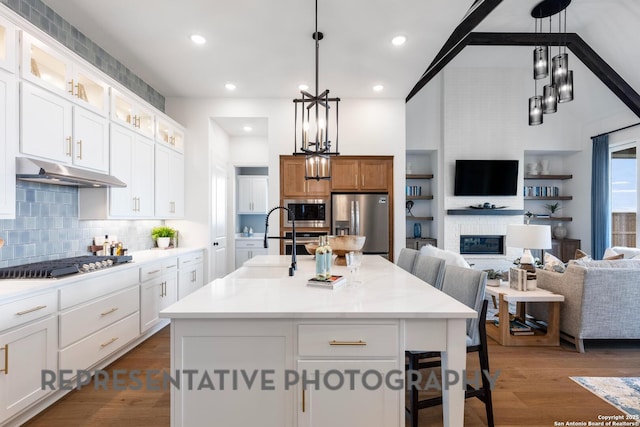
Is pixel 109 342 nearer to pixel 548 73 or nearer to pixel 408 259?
pixel 408 259

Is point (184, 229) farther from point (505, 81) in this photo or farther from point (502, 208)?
point (505, 81)

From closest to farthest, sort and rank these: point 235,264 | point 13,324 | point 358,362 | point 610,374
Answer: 1. point 358,362
2. point 13,324
3. point 610,374
4. point 235,264

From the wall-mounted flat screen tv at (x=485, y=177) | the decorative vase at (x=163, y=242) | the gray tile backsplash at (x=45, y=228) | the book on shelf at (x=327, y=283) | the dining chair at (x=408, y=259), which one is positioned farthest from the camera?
the wall-mounted flat screen tv at (x=485, y=177)

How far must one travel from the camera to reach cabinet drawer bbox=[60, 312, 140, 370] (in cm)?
222

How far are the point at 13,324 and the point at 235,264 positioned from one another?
4.47 metres

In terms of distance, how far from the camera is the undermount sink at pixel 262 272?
7.81 feet

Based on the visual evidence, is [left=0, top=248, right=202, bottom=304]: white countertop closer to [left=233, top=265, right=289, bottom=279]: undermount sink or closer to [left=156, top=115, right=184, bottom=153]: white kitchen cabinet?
[left=233, top=265, right=289, bottom=279]: undermount sink

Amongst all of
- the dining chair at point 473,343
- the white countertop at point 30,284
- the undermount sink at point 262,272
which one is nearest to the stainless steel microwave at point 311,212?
the undermount sink at point 262,272

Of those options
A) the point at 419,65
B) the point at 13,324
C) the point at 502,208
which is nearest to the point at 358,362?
the point at 13,324

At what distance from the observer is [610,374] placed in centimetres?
257

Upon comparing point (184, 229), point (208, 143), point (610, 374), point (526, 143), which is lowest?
point (610, 374)

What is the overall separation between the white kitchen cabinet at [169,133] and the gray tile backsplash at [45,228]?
1.35m

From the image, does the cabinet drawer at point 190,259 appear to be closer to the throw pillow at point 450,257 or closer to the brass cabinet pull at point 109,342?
the brass cabinet pull at point 109,342

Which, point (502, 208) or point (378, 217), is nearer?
point (378, 217)
